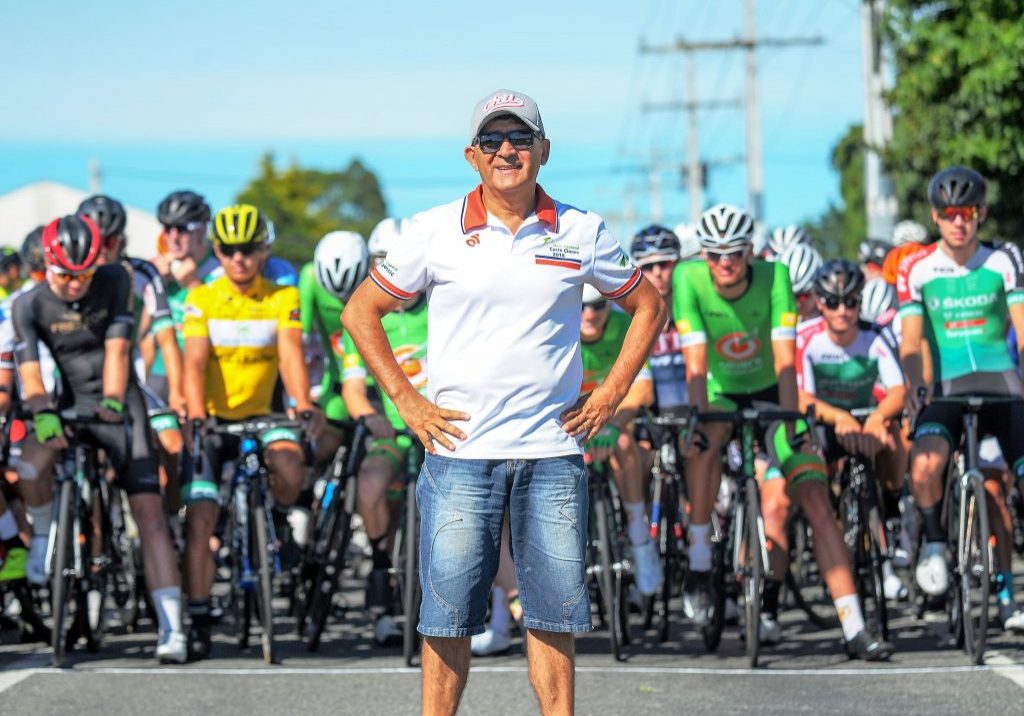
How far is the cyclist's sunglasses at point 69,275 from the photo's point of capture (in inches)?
398

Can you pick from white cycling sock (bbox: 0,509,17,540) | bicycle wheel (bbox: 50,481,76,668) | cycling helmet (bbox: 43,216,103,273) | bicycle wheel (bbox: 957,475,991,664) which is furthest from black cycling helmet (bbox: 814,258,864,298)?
white cycling sock (bbox: 0,509,17,540)

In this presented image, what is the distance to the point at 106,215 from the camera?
1162cm

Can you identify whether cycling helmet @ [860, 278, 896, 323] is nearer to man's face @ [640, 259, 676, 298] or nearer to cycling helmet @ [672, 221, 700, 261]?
cycling helmet @ [672, 221, 700, 261]

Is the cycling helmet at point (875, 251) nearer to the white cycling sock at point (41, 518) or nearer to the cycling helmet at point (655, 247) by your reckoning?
the cycling helmet at point (655, 247)

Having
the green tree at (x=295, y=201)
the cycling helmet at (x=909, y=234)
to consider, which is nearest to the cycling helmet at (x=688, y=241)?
the cycling helmet at (x=909, y=234)

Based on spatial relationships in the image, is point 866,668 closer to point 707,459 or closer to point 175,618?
point 707,459

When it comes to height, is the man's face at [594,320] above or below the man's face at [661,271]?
Answer: below

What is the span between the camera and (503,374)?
6.38 meters

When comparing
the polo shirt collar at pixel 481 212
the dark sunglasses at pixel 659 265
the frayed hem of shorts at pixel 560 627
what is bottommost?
the frayed hem of shorts at pixel 560 627

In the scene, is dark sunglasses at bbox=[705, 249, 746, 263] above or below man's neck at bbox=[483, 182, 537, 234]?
above

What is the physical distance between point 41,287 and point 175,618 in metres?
1.94

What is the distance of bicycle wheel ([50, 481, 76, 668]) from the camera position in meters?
9.70

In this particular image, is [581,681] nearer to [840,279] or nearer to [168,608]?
[168,608]

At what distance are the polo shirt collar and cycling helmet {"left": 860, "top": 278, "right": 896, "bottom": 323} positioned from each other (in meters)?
7.37
